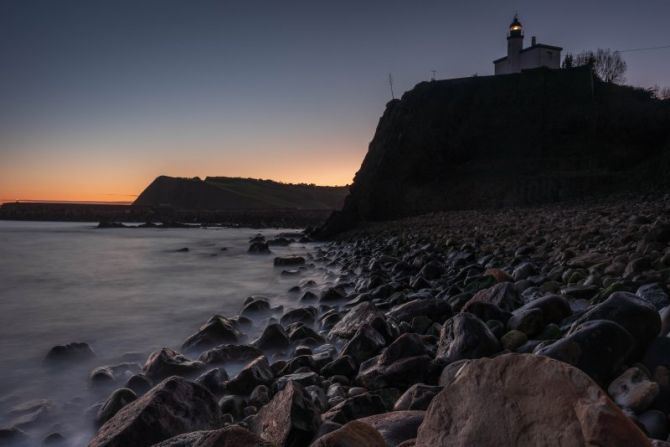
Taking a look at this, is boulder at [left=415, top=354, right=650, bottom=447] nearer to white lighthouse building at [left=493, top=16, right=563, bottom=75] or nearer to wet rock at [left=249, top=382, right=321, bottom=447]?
wet rock at [left=249, top=382, right=321, bottom=447]

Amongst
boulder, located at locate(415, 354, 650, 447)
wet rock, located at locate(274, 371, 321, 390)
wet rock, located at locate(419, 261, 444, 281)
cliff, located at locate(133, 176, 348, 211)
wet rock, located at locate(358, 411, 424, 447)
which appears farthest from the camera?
cliff, located at locate(133, 176, 348, 211)

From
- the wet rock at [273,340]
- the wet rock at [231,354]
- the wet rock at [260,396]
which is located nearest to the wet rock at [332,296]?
the wet rock at [273,340]

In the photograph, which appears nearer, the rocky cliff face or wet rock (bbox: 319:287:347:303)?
wet rock (bbox: 319:287:347:303)

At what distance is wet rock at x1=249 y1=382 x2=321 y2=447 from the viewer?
6.66ft

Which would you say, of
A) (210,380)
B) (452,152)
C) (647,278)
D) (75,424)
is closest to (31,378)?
(75,424)

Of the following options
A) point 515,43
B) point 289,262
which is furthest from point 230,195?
point 289,262

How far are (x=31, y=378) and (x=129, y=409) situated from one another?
236cm

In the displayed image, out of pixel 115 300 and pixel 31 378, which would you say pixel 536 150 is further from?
pixel 31 378

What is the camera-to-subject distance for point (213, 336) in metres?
4.80

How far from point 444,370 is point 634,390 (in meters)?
1.00

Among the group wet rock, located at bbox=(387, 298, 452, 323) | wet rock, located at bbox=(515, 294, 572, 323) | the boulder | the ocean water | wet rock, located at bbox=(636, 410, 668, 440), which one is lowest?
the ocean water

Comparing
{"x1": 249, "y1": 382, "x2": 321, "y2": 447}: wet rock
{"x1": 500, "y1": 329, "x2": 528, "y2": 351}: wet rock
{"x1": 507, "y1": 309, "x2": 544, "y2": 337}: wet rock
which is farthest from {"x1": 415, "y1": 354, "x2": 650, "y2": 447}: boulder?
{"x1": 507, "y1": 309, "x2": 544, "y2": 337}: wet rock

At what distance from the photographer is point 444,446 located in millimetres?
1356

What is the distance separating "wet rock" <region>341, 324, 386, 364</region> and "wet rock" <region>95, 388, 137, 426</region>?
1470 mm
